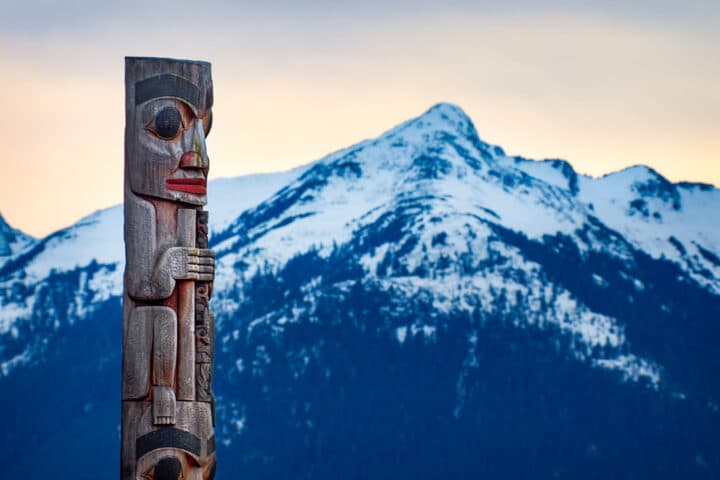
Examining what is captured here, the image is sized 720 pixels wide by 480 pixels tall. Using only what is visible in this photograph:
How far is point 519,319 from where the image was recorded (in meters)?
106

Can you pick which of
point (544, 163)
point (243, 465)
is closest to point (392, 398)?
point (243, 465)

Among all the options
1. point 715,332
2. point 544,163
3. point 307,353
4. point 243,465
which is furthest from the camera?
point 544,163

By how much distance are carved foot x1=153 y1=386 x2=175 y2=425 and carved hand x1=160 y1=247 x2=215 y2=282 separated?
163cm

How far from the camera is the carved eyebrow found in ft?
74.0

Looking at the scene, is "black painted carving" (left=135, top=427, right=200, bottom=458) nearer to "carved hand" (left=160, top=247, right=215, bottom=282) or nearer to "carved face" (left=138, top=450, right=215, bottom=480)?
"carved face" (left=138, top=450, right=215, bottom=480)

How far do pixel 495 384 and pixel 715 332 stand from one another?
19.5 m

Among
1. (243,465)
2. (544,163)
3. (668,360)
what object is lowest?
(243,465)

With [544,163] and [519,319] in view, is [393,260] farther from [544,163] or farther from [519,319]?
[544,163]

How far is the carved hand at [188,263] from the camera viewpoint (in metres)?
22.4

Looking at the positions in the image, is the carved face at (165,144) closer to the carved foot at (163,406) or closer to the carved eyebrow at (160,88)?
the carved eyebrow at (160,88)

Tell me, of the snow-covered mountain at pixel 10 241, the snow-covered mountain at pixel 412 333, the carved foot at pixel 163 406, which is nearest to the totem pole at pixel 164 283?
the carved foot at pixel 163 406

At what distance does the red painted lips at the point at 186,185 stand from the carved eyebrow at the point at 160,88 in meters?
1.15

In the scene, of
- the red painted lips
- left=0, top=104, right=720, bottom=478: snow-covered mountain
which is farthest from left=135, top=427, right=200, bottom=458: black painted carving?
left=0, top=104, right=720, bottom=478: snow-covered mountain

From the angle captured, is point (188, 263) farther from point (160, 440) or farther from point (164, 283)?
point (160, 440)
